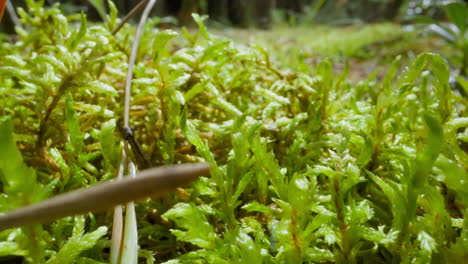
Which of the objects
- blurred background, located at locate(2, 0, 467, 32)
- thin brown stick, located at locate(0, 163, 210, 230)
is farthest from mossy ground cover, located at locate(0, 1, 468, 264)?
blurred background, located at locate(2, 0, 467, 32)

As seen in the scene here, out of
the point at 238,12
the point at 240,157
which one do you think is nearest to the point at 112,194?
the point at 240,157

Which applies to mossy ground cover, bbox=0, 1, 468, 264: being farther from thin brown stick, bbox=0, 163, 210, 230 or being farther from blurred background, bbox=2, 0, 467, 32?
blurred background, bbox=2, 0, 467, 32

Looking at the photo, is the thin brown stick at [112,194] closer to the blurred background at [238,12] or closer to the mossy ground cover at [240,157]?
the mossy ground cover at [240,157]

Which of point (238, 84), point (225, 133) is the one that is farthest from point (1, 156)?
point (238, 84)

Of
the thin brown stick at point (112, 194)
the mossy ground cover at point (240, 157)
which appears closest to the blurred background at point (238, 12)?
the mossy ground cover at point (240, 157)

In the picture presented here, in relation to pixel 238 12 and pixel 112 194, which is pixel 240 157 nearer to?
pixel 112 194
